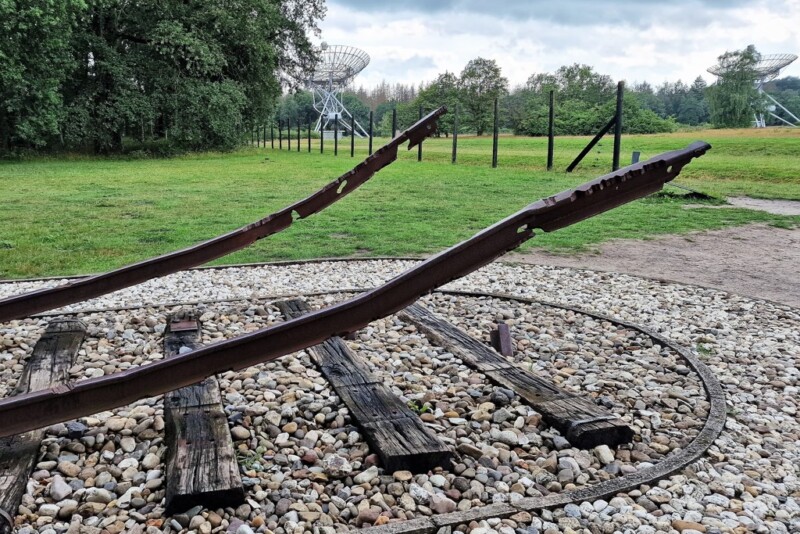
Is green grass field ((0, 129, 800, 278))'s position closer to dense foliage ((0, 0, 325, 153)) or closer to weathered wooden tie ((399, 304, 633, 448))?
weathered wooden tie ((399, 304, 633, 448))

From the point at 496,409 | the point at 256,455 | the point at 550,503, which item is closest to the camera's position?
the point at 550,503

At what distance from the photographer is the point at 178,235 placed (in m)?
7.61

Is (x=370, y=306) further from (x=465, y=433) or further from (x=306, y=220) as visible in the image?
(x=306, y=220)

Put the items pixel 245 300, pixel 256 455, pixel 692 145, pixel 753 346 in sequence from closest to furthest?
pixel 692 145, pixel 256 455, pixel 753 346, pixel 245 300

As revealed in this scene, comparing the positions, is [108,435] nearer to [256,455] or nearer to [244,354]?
[256,455]

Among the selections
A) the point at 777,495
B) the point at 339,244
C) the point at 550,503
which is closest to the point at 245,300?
the point at 339,244

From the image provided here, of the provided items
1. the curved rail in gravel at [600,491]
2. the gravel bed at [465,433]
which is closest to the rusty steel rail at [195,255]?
the gravel bed at [465,433]

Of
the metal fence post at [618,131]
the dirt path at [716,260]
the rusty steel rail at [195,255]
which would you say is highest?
the metal fence post at [618,131]

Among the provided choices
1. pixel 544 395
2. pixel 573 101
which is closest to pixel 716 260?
pixel 544 395

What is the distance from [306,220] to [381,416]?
6.61 m

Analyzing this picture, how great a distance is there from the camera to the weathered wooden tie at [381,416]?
7.50 ft

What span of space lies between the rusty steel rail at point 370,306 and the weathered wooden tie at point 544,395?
2.72 feet

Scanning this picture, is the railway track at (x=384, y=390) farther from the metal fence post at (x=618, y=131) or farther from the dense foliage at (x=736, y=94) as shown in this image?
the dense foliage at (x=736, y=94)

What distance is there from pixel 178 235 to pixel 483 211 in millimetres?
4252
